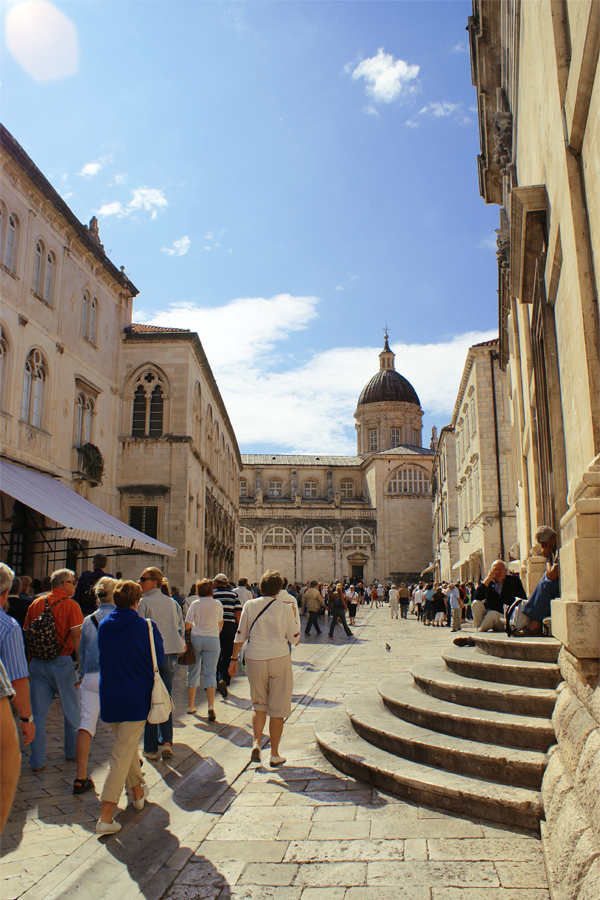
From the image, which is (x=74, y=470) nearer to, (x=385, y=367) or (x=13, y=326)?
(x=13, y=326)

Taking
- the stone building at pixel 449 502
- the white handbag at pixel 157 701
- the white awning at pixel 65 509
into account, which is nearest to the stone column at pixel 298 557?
the stone building at pixel 449 502

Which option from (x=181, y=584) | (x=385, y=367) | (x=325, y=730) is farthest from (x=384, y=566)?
(x=325, y=730)

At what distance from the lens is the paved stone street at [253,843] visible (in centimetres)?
356

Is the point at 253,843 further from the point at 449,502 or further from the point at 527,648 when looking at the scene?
the point at 449,502

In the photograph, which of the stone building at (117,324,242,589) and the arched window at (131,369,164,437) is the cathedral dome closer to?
the stone building at (117,324,242,589)

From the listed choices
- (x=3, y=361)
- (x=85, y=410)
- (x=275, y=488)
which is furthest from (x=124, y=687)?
(x=275, y=488)

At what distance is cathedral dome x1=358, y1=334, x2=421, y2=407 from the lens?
2972 inches

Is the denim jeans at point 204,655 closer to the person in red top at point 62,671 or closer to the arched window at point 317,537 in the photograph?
the person in red top at point 62,671

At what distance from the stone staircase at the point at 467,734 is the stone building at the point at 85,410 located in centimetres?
817

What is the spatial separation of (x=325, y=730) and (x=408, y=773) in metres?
1.95

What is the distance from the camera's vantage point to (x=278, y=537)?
6412 cm

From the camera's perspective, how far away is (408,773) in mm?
4918

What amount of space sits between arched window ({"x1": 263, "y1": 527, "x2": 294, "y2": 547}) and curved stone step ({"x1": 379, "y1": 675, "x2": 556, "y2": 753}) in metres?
57.8

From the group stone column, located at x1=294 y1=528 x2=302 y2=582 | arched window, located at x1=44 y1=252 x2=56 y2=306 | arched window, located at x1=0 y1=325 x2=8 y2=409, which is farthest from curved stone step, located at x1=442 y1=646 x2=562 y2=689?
stone column, located at x1=294 y1=528 x2=302 y2=582
